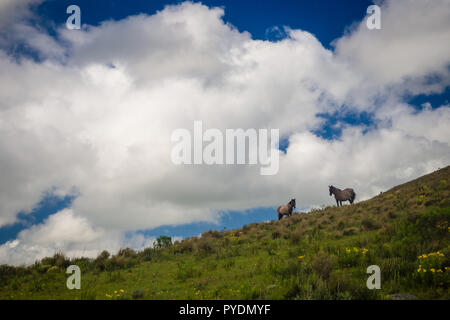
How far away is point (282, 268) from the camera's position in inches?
399

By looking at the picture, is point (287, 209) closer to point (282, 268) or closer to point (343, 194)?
point (343, 194)

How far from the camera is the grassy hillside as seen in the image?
327 inches

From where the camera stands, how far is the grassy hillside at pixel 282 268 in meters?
8.30

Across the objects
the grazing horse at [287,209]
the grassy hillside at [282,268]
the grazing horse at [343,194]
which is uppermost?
the grazing horse at [343,194]

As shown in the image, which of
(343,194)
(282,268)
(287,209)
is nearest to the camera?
(282,268)

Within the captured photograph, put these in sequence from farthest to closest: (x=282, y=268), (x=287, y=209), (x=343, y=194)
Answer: (x=343, y=194)
(x=287, y=209)
(x=282, y=268)

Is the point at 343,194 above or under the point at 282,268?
above

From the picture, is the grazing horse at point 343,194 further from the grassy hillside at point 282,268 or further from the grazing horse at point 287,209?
the grassy hillside at point 282,268

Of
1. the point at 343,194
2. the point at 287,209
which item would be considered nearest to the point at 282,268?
the point at 287,209

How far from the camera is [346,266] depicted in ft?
35.1

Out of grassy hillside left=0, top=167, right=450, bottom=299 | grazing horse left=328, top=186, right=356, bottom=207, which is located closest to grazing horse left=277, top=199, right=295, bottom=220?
grazing horse left=328, top=186, right=356, bottom=207

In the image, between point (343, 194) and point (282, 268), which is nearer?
point (282, 268)

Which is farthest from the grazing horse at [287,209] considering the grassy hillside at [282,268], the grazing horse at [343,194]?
the grassy hillside at [282,268]
